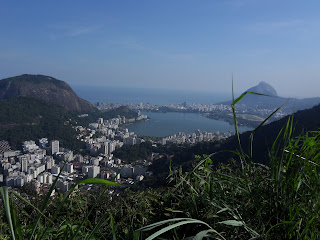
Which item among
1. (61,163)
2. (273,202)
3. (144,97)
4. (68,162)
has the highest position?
(144,97)

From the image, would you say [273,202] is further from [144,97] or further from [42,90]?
[144,97]

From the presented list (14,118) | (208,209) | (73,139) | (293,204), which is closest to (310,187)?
(293,204)

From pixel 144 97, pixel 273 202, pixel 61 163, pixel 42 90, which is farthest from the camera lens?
pixel 144 97

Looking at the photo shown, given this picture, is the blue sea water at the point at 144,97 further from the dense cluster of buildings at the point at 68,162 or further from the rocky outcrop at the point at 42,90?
the dense cluster of buildings at the point at 68,162

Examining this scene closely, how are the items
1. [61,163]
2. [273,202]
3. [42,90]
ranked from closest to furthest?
1. [273,202]
2. [61,163]
3. [42,90]

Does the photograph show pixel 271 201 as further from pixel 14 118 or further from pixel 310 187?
pixel 14 118

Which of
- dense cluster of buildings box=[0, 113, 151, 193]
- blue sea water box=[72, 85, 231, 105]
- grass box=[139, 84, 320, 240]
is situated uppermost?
blue sea water box=[72, 85, 231, 105]

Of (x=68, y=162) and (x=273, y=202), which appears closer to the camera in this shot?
(x=273, y=202)

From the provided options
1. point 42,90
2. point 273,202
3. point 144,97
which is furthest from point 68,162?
point 144,97

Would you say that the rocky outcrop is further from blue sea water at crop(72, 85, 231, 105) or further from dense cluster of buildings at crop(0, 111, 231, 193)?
blue sea water at crop(72, 85, 231, 105)

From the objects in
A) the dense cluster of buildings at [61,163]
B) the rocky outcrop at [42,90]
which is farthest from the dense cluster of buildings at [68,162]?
the rocky outcrop at [42,90]

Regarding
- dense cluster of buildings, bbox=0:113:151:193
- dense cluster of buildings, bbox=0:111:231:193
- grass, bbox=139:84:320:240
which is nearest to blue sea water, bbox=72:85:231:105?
dense cluster of buildings, bbox=0:111:231:193
